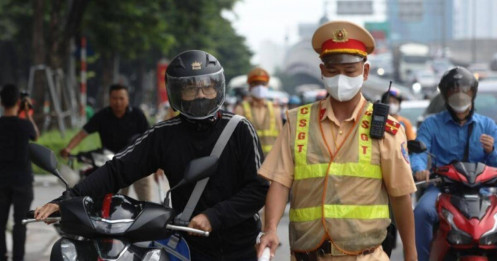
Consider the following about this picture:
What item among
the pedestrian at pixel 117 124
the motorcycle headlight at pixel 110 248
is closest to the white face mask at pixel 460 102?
the motorcycle headlight at pixel 110 248

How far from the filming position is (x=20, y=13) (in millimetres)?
42688

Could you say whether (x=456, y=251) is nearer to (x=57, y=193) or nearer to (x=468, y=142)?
(x=468, y=142)

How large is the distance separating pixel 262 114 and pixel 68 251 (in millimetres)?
7960

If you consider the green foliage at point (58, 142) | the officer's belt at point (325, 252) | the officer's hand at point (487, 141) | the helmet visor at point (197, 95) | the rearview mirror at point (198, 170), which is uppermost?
the helmet visor at point (197, 95)

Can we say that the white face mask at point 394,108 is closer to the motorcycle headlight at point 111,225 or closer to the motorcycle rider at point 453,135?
the motorcycle rider at point 453,135

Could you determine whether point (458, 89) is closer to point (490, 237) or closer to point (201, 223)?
point (490, 237)

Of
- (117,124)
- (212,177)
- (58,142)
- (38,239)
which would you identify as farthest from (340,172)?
(58,142)

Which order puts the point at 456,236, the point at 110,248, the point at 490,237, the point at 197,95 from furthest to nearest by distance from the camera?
the point at 456,236
the point at 490,237
the point at 197,95
the point at 110,248

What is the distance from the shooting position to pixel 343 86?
443 centimetres

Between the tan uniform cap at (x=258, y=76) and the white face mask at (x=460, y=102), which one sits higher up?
the white face mask at (x=460, y=102)

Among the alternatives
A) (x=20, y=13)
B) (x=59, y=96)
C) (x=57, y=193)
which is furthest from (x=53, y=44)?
(x=20, y=13)

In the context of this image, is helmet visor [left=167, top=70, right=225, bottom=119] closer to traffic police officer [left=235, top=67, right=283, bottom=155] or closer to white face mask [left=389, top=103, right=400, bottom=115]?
white face mask [left=389, top=103, right=400, bottom=115]

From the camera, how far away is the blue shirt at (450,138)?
22.4 feet

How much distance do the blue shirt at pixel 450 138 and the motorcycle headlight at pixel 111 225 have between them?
3.09 m
